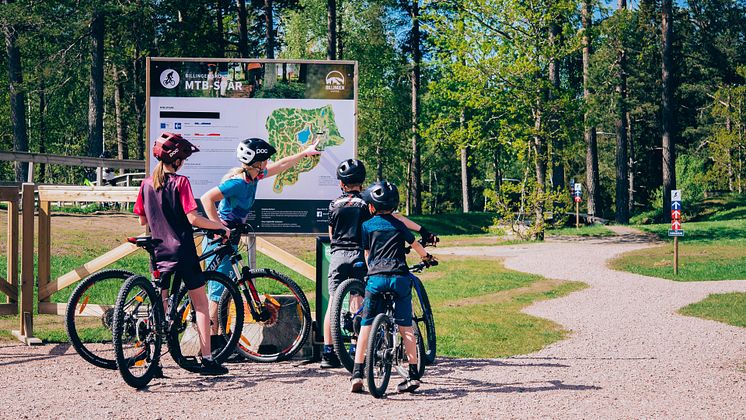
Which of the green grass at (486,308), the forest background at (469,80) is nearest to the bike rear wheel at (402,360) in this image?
the green grass at (486,308)

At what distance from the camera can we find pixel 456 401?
721cm

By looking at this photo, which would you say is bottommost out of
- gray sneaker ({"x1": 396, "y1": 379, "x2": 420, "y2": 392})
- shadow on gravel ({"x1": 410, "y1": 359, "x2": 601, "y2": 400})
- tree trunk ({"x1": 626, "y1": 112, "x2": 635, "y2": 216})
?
shadow on gravel ({"x1": 410, "y1": 359, "x2": 601, "y2": 400})

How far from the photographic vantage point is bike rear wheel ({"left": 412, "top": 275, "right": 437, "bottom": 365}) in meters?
8.31

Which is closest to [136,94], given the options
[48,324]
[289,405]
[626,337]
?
[48,324]

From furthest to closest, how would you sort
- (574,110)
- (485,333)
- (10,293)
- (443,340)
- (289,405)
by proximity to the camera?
(574,110) → (485,333) → (443,340) → (10,293) → (289,405)

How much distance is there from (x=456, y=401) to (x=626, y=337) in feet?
18.7

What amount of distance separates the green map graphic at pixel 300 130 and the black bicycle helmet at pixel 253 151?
1.48m

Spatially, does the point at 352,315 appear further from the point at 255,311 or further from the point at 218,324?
the point at 218,324

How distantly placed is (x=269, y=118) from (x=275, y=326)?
8.20 ft

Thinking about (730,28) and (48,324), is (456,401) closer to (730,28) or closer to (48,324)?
(48,324)

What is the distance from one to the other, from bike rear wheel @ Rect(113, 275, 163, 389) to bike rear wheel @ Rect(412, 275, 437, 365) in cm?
228

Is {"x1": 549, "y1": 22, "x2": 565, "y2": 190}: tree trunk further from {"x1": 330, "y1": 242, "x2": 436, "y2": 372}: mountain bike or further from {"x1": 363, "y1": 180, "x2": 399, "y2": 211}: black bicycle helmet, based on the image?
{"x1": 363, "y1": 180, "x2": 399, "y2": 211}: black bicycle helmet

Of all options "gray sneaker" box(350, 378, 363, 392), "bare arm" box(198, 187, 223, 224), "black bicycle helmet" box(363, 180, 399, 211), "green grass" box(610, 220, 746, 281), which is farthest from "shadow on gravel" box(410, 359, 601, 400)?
"green grass" box(610, 220, 746, 281)

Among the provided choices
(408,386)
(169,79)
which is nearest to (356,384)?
(408,386)
